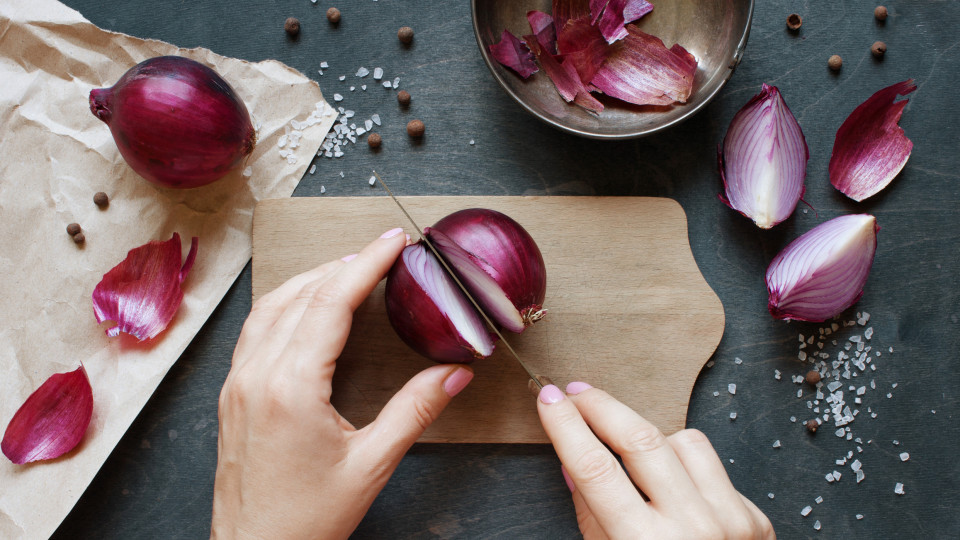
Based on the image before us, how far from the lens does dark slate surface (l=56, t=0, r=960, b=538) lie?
111 centimetres

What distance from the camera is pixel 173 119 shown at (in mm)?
984

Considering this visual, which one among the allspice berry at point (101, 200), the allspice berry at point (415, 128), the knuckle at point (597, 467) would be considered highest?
the allspice berry at point (101, 200)

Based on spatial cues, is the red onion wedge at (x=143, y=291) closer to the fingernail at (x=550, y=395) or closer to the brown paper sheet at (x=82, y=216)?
the brown paper sheet at (x=82, y=216)

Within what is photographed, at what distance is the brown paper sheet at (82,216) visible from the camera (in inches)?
42.2

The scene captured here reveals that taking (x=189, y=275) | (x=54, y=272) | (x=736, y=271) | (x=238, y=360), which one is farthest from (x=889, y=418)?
(x=54, y=272)

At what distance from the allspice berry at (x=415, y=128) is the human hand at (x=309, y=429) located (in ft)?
0.83

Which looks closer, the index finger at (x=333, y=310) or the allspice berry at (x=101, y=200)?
the index finger at (x=333, y=310)

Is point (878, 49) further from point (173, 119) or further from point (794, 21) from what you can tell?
point (173, 119)

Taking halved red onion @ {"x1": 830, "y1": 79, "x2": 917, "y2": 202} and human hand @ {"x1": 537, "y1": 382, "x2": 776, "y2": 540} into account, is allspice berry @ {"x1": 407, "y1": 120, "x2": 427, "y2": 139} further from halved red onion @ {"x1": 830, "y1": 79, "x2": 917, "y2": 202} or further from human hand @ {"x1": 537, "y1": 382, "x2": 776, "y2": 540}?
halved red onion @ {"x1": 830, "y1": 79, "x2": 917, "y2": 202}

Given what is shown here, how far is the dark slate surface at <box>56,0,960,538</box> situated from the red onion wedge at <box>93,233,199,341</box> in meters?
0.08

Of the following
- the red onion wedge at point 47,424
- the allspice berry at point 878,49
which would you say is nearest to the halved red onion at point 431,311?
the red onion wedge at point 47,424

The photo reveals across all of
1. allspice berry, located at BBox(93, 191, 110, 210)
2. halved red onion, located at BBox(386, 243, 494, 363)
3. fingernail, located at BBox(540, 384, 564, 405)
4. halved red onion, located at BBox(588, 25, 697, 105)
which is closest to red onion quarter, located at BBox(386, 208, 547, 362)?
halved red onion, located at BBox(386, 243, 494, 363)

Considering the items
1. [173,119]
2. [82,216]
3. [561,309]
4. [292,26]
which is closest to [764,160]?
[561,309]

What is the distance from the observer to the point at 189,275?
1.10 meters
